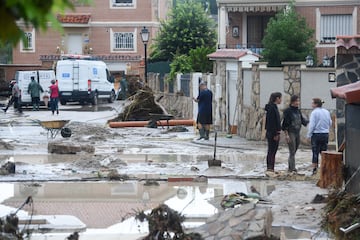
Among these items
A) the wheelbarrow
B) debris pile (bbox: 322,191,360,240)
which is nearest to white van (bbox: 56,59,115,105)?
the wheelbarrow

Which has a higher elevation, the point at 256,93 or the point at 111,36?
the point at 111,36

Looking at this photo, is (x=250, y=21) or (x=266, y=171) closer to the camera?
(x=266, y=171)

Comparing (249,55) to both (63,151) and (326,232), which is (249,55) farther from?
(326,232)

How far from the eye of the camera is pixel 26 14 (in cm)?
307

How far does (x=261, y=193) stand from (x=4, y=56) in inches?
2406

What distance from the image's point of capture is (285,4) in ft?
129

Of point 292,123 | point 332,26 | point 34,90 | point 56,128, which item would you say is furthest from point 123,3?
point 292,123

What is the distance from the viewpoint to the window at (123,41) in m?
62.4

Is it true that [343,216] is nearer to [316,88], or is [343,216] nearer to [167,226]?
[167,226]

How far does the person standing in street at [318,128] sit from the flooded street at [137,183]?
0.49 metres

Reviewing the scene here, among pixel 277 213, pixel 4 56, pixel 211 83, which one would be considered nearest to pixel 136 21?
pixel 4 56

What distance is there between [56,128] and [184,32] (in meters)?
22.0

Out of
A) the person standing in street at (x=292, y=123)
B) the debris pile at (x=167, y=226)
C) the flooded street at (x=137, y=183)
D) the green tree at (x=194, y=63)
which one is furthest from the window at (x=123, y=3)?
the debris pile at (x=167, y=226)

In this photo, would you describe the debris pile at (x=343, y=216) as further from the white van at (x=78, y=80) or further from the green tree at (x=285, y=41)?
the white van at (x=78, y=80)
